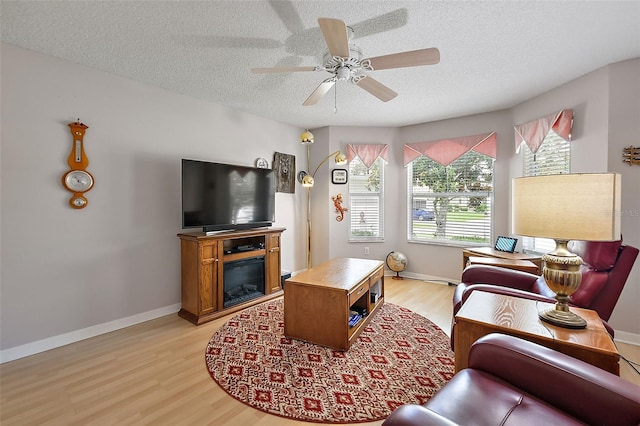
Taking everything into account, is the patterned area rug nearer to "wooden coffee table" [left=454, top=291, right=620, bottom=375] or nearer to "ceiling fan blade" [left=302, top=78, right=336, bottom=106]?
"wooden coffee table" [left=454, top=291, right=620, bottom=375]

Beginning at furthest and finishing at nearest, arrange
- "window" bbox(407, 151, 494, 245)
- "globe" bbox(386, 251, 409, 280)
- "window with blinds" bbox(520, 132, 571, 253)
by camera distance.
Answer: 1. "globe" bbox(386, 251, 409, 280)
2. "window" bbox(407, 151, 494, 245)
3. "window with blinds" bbox(520, 132, 571, 253)

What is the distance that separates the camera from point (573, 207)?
4.16 ft

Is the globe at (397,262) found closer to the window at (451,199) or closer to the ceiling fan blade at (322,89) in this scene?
the window at (451,199)

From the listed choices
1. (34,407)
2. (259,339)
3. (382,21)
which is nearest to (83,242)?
(34,407)

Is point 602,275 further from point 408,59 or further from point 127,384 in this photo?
point 127,384

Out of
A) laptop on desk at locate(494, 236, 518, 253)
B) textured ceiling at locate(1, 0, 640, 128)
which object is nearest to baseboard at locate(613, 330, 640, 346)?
laptop on desk at locate(494, 236, 518, 253)

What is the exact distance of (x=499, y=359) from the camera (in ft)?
4.02

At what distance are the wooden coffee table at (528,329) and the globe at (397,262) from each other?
2694mm

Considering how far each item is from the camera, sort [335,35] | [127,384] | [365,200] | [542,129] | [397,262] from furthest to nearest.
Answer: [365,200], [397,262], [542,129], [127,384], [335,35]

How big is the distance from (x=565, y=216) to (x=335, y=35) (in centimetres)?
152

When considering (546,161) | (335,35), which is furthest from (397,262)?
(335,35)

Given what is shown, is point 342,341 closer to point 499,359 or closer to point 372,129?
point 499,359

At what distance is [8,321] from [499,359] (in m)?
3.47

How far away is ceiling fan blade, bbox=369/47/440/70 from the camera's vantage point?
1.77 m
